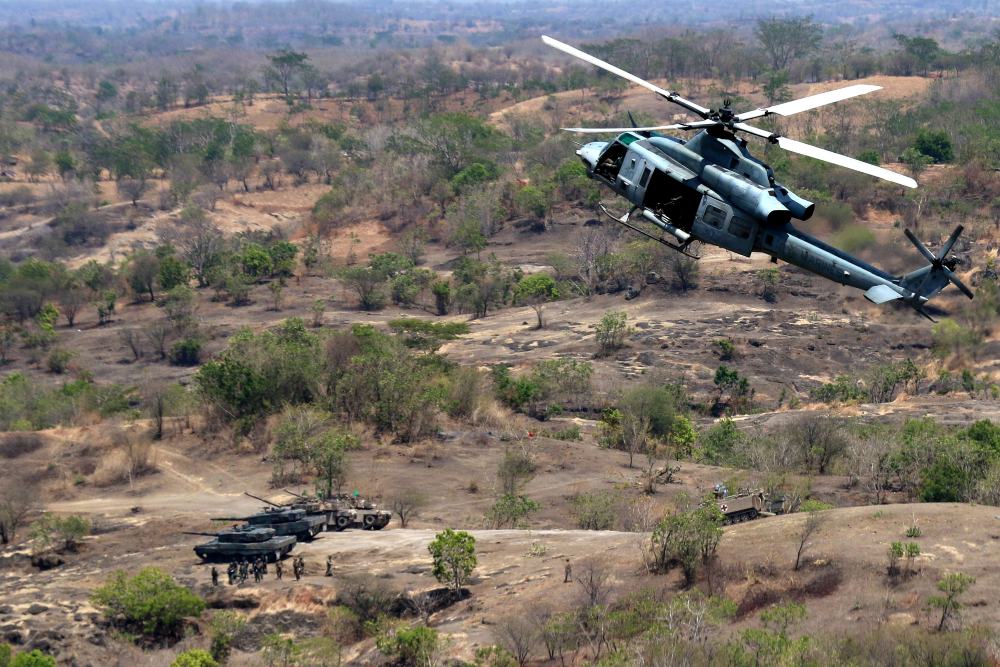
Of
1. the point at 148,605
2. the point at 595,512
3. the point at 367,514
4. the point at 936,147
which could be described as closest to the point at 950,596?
the point at 595,512

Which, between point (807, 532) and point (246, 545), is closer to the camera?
point (807, 532)

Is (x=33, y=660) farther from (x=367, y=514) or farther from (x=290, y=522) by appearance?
(x=367, y=514)

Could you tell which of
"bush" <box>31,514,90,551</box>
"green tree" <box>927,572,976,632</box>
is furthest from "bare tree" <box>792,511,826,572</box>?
"bush" <box>31,514,90,551</box>

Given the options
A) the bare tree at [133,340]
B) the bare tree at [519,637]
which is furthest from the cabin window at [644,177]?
the bare tree at [133,340]

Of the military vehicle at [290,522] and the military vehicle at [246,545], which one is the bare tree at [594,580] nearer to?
the military vehicle at [246,545]

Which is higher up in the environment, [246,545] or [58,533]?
[246,545]

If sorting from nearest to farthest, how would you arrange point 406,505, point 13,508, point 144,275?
point 13,508 → point 406,505 → point 144,275

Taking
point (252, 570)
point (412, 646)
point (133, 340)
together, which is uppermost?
point (412, 646)

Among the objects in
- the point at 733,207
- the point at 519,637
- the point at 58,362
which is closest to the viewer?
the point at 519,637
